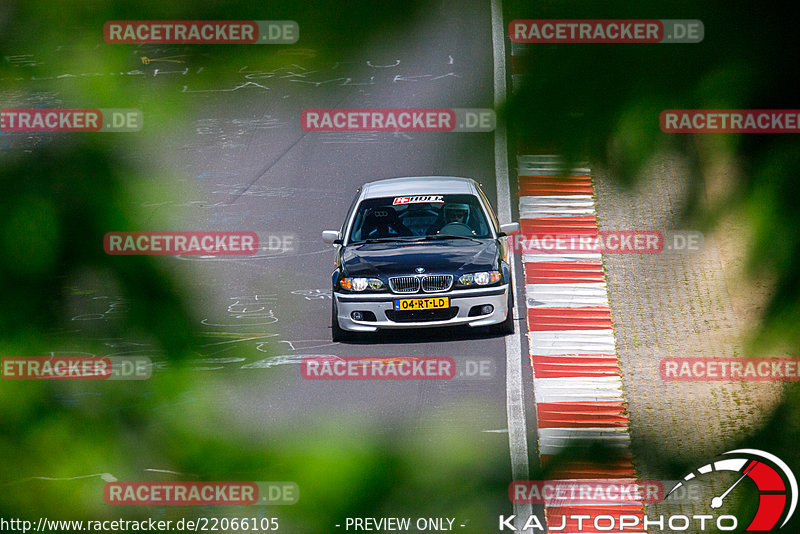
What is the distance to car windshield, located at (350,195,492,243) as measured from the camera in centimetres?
1181

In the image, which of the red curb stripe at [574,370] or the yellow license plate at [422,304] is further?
the red curb stripe at [574,370]

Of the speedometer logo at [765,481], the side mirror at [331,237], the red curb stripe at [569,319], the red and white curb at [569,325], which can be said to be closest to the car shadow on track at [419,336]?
the red and white curb at [569,325]

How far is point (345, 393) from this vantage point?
441 inches

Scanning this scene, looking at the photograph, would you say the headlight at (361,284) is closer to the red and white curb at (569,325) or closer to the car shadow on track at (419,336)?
the car shadow on track at (419,336)

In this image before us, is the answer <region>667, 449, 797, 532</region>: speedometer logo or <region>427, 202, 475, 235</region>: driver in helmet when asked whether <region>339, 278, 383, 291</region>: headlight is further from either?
<region>667, 449, 797, 532</region>: speedometer logo

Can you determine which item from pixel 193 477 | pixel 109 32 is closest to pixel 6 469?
pixel 193 477

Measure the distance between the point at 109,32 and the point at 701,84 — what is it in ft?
2.28

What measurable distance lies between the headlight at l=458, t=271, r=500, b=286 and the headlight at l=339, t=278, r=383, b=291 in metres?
0.85

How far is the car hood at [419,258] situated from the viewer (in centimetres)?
1109

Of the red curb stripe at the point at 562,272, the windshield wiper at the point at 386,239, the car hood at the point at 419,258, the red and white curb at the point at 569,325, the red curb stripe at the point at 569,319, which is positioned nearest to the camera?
the red and white curb at the point at 569,325

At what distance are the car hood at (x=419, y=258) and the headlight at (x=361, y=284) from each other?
65 mm

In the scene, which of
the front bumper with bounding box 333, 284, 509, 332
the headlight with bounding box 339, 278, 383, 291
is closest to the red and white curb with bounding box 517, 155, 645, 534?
the front bumper with bounding box 333, 284, 509, 332

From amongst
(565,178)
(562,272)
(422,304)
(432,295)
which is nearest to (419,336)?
(422,304)

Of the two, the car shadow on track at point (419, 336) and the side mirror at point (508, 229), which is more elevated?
the side mirror at point (508, 229)
